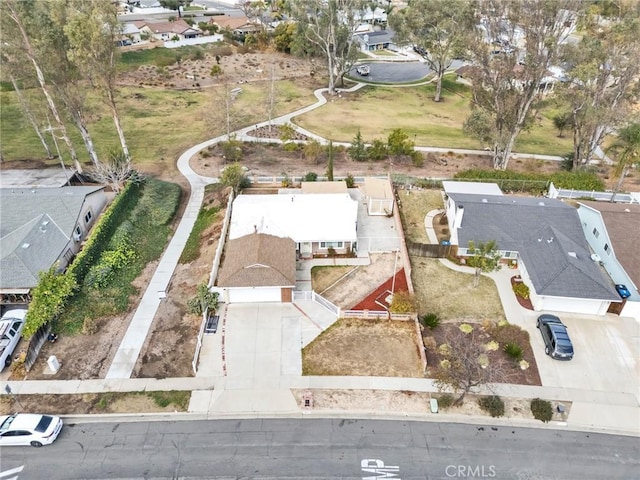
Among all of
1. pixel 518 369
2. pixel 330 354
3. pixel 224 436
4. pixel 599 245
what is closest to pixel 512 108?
pixel 599 245

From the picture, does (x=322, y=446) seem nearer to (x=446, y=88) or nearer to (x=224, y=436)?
(x=224, y=436)

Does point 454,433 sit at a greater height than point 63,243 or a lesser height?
lesser

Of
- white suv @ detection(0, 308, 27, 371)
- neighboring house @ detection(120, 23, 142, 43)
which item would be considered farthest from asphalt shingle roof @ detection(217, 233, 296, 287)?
neighboring house @ detection(120, 23, 142, 43)

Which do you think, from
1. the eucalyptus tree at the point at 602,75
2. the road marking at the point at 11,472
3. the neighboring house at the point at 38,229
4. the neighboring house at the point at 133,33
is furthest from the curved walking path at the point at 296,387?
the neighboring house at the point at 133,33

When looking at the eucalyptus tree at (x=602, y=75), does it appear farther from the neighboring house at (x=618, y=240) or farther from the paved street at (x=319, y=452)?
the paved street at (x=319, y=452)

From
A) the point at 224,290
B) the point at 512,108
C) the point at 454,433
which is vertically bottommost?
the point at 454,433

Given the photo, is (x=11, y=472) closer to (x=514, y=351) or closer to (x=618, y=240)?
(x=514, y=351)
